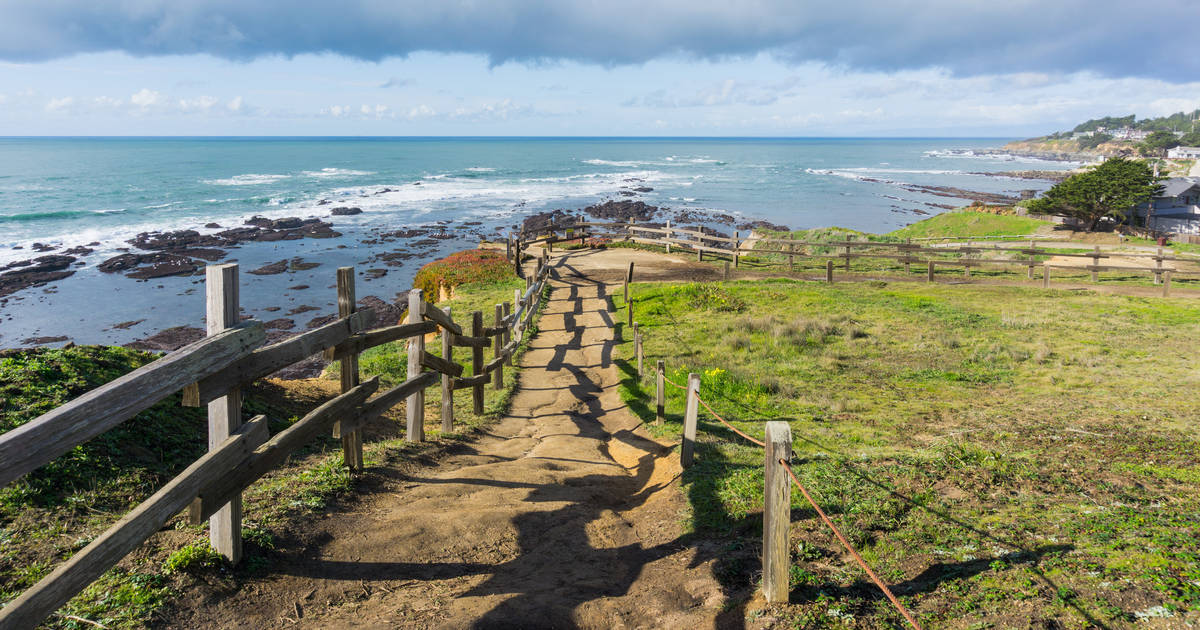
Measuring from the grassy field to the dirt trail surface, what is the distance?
1.95ft

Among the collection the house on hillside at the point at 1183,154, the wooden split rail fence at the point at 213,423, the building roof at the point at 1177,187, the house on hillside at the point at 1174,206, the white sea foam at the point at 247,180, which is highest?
the house on hillside at the point at 1183,154

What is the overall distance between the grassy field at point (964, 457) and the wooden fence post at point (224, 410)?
3.66 meters

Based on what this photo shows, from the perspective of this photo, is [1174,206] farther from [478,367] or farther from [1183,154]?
[1183,154]

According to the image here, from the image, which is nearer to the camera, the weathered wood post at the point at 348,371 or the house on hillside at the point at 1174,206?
the weathered wood post at the point at 348,371

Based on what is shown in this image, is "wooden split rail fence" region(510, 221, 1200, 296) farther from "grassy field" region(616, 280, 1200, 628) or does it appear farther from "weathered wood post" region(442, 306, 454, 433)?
"weathered wood post" region(442, 306, 454, 433)

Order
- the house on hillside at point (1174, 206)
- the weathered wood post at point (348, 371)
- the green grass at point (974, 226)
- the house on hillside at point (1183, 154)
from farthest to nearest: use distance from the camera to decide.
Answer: the house on hillside at point (1183, 154) → the house on hillside at point (1174, 206) → the green grass at point (974, 226) → the weathered wood post at point (348, 371)

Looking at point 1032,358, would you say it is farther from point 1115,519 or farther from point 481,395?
point 481,395

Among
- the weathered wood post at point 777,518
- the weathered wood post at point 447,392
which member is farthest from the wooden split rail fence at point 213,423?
the weathered wood post at point 777,518

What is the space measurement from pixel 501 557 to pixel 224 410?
2.44 m

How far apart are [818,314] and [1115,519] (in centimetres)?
1421

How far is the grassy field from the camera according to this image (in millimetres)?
4379

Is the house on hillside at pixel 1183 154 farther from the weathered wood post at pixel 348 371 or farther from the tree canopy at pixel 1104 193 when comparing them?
the weathered wood post at pixel 348 371

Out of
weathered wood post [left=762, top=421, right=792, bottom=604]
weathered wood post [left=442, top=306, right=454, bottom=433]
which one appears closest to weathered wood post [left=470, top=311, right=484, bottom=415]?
weathered wood post [left=442, top=306, right=454, bottom=433]

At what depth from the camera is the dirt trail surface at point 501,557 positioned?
422 centimetres
